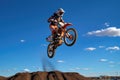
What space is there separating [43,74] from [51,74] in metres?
3.41

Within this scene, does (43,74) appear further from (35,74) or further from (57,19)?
(57,19)

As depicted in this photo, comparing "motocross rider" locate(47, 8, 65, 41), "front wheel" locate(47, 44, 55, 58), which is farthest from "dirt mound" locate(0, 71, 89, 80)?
"motocross rider" locate(47, 8, 65, 41)

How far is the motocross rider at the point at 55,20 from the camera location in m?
25.3

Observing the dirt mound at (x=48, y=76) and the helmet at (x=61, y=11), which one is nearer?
the helmet at (x=61, y=11)

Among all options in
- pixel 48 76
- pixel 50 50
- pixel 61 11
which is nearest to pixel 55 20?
pixel 61 11

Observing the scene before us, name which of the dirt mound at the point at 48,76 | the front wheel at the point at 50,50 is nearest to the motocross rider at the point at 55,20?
the front wheel at the point at 50,50

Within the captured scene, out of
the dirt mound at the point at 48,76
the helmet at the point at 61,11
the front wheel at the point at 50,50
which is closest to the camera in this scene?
the helmet at the point at 61,11

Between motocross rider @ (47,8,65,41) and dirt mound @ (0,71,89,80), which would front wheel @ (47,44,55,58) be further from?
dirt mound @ (0,71,89,80)

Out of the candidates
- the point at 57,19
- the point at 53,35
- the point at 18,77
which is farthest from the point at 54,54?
the point at 18,77

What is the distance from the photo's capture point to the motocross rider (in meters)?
25.3

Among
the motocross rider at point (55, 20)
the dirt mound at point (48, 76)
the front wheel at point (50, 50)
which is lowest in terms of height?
the front wheel at point (50, 50)

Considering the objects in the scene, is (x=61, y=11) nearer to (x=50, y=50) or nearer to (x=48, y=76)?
(x=50, y=50)

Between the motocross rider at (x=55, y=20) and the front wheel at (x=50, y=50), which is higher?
the motocross rider at (x=55, y=20)

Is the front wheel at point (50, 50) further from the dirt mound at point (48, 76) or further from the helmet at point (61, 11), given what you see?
the dirt mound at point (48, 76)
